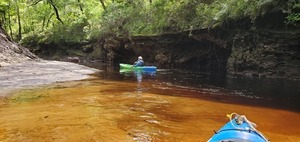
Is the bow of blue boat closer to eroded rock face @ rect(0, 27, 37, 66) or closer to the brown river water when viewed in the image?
the brown river water

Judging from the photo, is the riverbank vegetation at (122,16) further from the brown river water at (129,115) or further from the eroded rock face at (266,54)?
the brown river water at (129,115)

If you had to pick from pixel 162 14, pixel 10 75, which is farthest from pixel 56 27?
pixel 10 75

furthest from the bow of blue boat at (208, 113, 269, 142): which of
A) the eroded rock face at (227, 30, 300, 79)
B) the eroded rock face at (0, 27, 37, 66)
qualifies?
the eroded rock face at (0, 27, 37, 66)

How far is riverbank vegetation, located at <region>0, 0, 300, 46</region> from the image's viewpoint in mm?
18891

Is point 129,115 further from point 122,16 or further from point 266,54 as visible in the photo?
point 122,16

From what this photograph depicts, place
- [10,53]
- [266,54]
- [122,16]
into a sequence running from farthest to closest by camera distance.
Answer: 1. [122,16]
2. [10,53]
3. [266,54]

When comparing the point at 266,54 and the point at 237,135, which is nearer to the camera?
the point at 237,135

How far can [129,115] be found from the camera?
7.74 m

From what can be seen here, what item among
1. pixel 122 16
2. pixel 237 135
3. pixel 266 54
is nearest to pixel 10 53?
pixel 122 16

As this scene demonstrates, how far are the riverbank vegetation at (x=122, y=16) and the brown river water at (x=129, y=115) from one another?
7.20 metres

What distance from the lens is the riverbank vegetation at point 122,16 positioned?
18.9 metres

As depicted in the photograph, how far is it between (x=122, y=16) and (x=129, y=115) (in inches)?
987

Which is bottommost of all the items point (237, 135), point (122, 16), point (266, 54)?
point (237, 135)

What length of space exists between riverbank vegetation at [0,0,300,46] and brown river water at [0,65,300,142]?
720 centimetres
